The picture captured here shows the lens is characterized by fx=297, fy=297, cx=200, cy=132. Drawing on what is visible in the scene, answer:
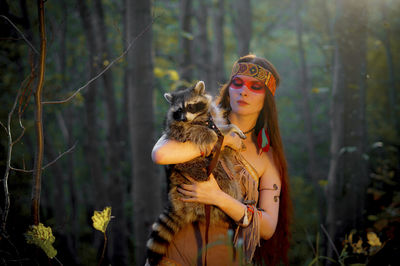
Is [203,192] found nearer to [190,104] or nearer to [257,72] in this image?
[190,104]

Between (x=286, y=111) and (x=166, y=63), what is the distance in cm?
1005

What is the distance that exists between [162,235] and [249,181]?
88cm

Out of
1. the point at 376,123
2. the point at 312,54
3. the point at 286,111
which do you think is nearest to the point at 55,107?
the point at 376,123

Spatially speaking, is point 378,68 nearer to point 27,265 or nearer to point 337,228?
point 337,228

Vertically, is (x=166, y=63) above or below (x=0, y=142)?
above

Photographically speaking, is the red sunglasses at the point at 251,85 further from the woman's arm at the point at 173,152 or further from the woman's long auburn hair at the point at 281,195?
the woman's arm at the point at 173,152

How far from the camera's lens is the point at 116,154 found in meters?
7.75

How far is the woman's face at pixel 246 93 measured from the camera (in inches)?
107

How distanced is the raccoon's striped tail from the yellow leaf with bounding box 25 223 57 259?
2.22 ft

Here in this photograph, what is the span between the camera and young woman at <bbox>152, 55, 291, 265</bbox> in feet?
7.66

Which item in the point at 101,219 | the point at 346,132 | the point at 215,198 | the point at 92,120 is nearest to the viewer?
the point at 101,219

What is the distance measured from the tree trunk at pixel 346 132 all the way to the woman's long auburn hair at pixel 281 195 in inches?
75.4

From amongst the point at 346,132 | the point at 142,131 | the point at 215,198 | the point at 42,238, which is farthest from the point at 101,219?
the point at 346,132

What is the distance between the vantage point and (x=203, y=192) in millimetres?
2328
